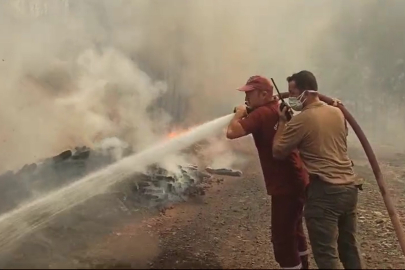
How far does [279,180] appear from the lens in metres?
3.59

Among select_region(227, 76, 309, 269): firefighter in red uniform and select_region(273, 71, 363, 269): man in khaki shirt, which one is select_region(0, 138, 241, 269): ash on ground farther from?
select_region(273, 71, 363, 269): man in khaki shirt

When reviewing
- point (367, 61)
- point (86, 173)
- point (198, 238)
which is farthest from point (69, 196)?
point (367, 61)

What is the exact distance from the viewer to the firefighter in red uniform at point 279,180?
3.54 meters

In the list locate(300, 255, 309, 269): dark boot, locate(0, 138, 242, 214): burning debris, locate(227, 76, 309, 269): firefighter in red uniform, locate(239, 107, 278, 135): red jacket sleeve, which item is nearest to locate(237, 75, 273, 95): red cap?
locate(227, 76, 309, 269): firefighter in red uniform

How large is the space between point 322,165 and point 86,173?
4528 millimetres

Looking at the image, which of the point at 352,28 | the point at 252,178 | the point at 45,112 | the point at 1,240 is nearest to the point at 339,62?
the point at 352,28

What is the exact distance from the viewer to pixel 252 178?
7871mm

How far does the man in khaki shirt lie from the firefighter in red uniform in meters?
0.14

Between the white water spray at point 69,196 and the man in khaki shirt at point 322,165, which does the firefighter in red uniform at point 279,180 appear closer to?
the man in khaki shirt at point 322,165

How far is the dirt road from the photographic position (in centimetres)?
400

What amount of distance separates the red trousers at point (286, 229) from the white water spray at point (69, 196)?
232 centimetres

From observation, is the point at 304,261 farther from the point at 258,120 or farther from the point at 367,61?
the point at 367,61

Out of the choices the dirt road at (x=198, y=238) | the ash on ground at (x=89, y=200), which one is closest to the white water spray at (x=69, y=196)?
the ash on ground at (x=89, y=200)

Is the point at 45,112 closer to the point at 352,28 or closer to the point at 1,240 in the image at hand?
the point at 1,240
